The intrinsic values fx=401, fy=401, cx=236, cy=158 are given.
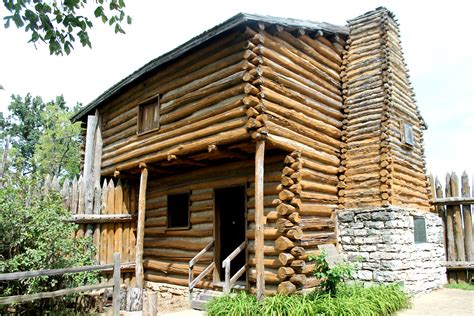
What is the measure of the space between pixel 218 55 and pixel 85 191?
5.77 meters

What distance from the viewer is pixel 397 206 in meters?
10.9

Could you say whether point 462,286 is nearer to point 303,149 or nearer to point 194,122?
point 303,149

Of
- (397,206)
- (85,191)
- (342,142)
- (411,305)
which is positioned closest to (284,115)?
(342,142)

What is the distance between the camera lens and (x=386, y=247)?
1048 centimetres

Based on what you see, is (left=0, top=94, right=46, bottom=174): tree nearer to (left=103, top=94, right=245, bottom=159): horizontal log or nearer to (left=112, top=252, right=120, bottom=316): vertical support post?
(left=103, top=94, right=245, bottom=159): horizontal log

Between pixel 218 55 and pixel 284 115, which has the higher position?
pixel 218 55

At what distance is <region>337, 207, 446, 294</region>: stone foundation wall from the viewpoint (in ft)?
34.3

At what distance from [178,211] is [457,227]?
9.36m

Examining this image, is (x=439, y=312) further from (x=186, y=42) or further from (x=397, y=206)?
(x=186, y=42)

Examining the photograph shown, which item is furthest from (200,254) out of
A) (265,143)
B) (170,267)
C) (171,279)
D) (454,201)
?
(454,201)

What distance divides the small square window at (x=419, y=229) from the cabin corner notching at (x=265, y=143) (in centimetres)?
51

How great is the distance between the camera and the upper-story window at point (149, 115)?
1298 centimetres

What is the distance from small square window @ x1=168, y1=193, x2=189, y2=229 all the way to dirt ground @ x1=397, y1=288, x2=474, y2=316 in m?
7.28

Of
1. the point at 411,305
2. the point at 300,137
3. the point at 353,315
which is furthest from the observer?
the point at 300,137
